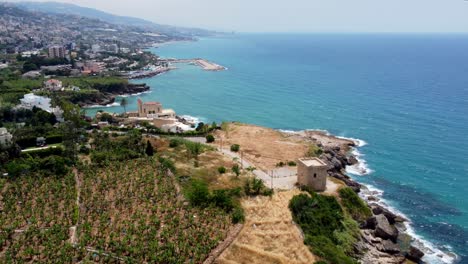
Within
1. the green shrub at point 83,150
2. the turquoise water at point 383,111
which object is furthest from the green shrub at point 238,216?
the green shrub at point 83,150

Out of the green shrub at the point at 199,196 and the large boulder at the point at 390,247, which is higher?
the green shrub at the point at 199,196

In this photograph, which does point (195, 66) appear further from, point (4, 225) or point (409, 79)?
point (4, 225)

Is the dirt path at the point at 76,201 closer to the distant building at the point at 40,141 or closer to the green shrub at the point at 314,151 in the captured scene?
the distant building at the point at 40,141

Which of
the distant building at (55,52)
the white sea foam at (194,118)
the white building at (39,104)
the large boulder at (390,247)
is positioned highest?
the distant building at (55,52)

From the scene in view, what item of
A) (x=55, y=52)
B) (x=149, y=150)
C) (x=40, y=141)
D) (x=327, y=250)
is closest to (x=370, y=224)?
(x=327, y=250)

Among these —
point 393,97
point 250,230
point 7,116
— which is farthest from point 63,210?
point 393,97

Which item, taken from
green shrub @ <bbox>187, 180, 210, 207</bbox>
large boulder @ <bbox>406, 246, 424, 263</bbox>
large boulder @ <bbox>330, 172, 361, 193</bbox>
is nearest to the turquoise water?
large boulder @ <bbox>406, 246, 424, 263</bbox>
